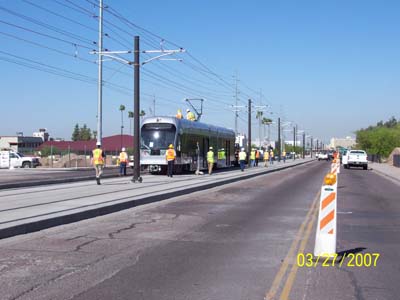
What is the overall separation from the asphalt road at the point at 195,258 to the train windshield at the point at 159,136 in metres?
17.4

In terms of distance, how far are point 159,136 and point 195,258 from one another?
24052 mm

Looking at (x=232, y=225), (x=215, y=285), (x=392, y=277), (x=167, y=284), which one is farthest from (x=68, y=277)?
Answer: (x=232, y=225)

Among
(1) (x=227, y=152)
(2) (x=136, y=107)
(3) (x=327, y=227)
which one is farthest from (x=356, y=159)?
(3) (x=327, y=227)

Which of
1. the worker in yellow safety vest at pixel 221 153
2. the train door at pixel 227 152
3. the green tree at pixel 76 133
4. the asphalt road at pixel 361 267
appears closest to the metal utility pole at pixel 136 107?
the asphalt road at pixel 361 267

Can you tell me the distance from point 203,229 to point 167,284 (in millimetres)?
5037

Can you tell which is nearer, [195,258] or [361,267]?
[361,267]

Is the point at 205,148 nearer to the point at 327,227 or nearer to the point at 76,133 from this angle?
the point at 327,227

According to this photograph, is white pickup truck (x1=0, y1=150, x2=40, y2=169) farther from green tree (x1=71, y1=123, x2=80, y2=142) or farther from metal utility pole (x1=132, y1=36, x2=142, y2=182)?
green tree (x1=71, y1=123, x2=80, y2=142)

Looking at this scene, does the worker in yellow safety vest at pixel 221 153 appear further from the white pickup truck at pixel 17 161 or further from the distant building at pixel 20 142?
the distant building at pixel 20 142

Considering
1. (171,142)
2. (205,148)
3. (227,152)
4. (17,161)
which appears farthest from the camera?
(17,161)

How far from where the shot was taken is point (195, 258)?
8945 mm

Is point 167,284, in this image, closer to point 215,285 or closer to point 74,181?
point 215,285

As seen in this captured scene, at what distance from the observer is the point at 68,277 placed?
7547 mm

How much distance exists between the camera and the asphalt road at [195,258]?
6.92 m
